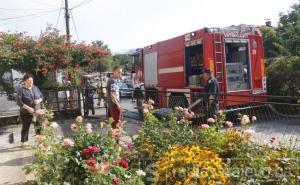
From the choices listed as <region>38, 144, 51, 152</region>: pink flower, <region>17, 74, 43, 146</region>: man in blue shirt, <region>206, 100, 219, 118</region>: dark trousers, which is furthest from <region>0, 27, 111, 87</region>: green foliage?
<region>38, 144, 51, 152</region>: pink flower

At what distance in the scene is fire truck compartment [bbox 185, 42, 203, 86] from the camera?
11865 mm

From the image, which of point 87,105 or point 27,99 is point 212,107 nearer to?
point 27,99

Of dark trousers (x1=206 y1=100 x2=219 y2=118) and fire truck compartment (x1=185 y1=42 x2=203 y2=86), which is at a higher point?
fire truck compartment (x1=185 y1=42 x2=203 y2=86)

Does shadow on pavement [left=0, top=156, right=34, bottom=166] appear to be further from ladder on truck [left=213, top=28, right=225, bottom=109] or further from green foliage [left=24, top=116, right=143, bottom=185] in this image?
ladder on truck [left=213, top=28, right=225, bottom=109]

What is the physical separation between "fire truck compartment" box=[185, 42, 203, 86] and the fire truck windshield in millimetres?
918

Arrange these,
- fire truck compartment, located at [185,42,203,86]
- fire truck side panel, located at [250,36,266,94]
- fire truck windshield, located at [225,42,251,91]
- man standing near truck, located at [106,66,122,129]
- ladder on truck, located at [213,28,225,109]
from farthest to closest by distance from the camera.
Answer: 1. fire truck side panel, located at [250,36,266,94]
2. fire truck windshield, located at [225,42,251,91]
3. fire truck compartment, located at [185,42,203,86]
4. ladder on truck, located at [213,28,225,109]
5. man standing near truck, located at [106,66,122,129]

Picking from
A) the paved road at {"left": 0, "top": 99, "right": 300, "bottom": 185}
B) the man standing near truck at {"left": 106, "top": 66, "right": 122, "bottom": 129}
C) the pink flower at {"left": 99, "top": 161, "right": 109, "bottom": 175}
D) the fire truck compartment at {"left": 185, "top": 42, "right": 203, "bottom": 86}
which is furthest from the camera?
the fire truck compartment at {"left": 185, "top": 42, "right": 203, "bottom": 86}

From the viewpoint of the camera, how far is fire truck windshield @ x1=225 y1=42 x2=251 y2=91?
474 inches

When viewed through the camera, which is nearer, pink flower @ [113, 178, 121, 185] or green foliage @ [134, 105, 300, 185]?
pink flower @ [113, 178, 121, 185]

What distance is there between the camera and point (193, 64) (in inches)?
484

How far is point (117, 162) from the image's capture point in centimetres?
396

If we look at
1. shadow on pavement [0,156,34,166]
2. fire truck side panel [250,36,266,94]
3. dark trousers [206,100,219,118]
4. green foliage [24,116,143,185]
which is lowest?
shadow on pavement [0,156,34,166]

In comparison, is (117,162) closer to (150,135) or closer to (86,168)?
(86,168)

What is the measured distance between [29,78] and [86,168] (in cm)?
443
